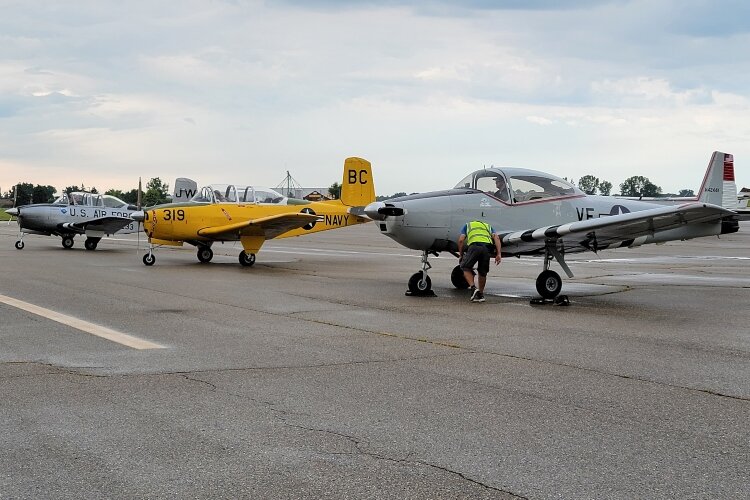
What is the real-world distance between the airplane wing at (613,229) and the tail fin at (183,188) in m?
32.6

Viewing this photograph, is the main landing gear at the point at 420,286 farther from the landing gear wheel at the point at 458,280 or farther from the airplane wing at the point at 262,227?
the airplane wing at the point at 262,227

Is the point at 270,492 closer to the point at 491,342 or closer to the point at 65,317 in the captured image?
the point at 491,342

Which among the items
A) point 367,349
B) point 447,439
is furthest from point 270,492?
point 367,349

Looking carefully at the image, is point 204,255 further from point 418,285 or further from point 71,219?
point 418,285

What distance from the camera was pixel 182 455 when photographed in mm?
4254

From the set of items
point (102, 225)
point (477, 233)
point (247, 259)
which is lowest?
point (247, 259)

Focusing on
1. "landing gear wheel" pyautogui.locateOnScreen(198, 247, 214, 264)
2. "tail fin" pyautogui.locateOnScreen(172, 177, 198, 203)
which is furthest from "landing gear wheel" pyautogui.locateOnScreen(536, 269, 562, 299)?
"tail fin" pyautogui.locateOnScreen(172, 177, 198, 203)

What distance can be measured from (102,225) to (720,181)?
21556 mm

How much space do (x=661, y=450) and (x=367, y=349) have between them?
3813mm

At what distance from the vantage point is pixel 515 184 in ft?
46.9

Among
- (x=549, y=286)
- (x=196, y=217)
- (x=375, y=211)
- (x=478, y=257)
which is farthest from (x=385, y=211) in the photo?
(x=196, y=217)

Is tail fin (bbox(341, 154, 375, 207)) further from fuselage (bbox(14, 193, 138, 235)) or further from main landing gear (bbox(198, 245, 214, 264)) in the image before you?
fuselage (bbox(14, 193, 138, 235))

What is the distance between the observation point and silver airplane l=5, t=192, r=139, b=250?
2888 centimetres

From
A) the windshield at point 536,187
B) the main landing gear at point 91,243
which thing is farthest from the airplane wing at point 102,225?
the windshield at point 536,187
